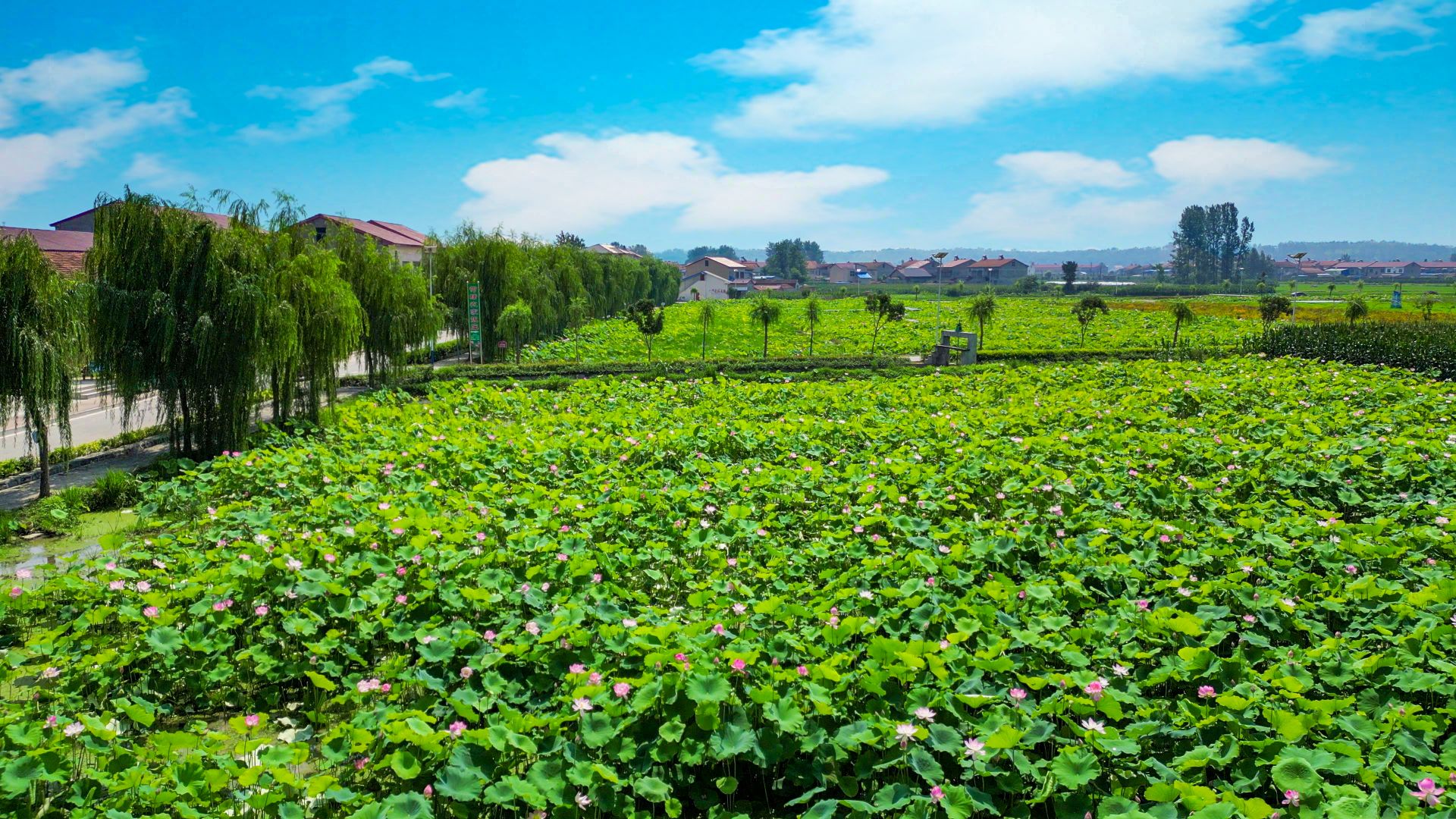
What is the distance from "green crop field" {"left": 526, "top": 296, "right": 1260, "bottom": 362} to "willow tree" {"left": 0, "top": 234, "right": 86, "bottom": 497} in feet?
47.1

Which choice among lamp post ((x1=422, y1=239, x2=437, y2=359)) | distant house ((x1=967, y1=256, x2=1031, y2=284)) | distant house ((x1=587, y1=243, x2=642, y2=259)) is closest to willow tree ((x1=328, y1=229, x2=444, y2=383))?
lamp post ((x1=422, y1=239, x2=437, y2=359))

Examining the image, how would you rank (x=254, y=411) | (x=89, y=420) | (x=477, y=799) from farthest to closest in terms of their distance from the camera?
(x=89, y=420) < (x=254, y=411) < (x=477, y=799)

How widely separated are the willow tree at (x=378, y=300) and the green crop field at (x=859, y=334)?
19.5 ft

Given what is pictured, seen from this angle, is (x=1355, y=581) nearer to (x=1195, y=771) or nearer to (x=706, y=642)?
(x=1195, y=771)

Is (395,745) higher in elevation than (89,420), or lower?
lower

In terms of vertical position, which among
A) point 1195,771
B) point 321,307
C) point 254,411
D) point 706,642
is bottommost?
point 1195,771

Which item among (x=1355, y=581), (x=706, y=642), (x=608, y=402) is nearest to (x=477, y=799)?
(x=706, y=642)

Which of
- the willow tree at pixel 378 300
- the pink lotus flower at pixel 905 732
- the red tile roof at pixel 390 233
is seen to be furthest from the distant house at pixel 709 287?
the pink lotus flower at pixel 905 732

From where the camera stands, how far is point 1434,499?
275 inches

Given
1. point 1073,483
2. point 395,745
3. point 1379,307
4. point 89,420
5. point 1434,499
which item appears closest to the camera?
point 395,745

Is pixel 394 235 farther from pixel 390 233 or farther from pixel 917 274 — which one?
pixel 917 274

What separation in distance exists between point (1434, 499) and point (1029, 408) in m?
5.22

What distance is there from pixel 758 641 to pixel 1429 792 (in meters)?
2.79

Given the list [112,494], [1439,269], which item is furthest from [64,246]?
[1439,269]
